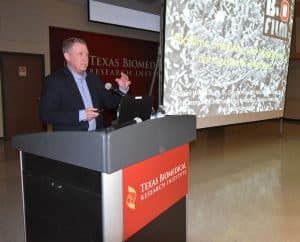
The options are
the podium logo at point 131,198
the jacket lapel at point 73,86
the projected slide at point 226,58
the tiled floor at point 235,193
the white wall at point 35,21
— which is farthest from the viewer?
the white wall at point 35,21

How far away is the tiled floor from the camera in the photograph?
2.64 metres

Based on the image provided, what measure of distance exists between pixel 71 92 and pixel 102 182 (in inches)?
36.0

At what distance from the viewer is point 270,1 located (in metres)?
5.82

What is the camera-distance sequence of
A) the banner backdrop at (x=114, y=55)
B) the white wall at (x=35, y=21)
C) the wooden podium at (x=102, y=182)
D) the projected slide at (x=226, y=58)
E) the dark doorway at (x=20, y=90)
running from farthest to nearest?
the banner backdrop at (x=114, y=55) → the dark doorway at (x=20, y=90) → the white wall at (x=35, y=21) → the projected slide at (x=226, y=58) → the wooden podium at (x=102, y=182)

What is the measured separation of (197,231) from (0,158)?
3760mm

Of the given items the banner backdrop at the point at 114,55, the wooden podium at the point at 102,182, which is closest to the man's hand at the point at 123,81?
the wooden podium at the point at 102,182

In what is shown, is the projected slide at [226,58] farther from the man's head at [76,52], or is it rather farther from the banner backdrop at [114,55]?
the banner backdrop at [114,55]

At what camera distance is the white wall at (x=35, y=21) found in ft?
21.9

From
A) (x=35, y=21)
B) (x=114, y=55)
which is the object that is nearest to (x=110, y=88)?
(x=35, y=21)

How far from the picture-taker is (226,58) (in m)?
5.06

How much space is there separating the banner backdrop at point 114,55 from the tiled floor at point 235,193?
2618 millimetres

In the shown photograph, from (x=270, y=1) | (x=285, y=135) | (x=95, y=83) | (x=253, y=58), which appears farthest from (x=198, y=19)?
(x=285, y=135)

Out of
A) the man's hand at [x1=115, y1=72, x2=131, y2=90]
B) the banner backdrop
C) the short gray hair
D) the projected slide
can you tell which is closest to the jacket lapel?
the short gray hair

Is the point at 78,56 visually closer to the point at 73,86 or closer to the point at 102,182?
the point at 73,86
